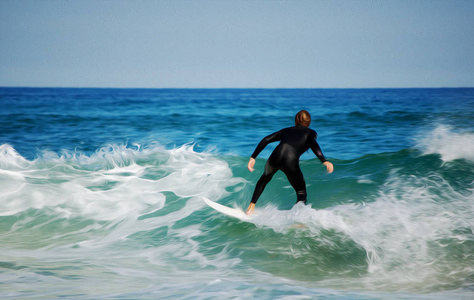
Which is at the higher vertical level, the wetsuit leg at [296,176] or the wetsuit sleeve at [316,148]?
the wetsuit sleeve at [316,148]

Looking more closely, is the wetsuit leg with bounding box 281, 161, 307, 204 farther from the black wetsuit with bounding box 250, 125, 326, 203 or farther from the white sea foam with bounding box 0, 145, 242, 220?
the white sea foam with bounding box 0, 145, 242, 220

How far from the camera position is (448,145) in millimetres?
8742

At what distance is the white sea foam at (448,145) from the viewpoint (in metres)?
8.03

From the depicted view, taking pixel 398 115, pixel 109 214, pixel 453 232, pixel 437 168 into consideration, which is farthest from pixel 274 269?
pixel 398 115

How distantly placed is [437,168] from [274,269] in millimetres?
4685

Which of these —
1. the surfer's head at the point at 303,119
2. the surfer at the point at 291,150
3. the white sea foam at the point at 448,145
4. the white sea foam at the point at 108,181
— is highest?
the surfer's head at the point at 303,119

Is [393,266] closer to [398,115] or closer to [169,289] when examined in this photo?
[169,289]

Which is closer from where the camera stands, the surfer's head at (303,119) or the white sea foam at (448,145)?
the surfer's head at (303,119)

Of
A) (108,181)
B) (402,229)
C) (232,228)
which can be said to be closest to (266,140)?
(232,228)

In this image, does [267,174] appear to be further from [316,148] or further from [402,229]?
[402,229]

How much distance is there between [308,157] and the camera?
32.8ft

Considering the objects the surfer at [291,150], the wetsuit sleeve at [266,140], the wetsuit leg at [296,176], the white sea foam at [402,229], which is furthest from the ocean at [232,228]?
the wetsuit sleeve at [266,140]

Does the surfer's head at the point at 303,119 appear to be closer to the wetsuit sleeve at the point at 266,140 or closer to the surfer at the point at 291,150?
the surfer at the point at 291,150

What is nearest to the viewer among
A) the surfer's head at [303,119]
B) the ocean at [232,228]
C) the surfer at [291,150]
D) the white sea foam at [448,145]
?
the ocean at [232,228]
